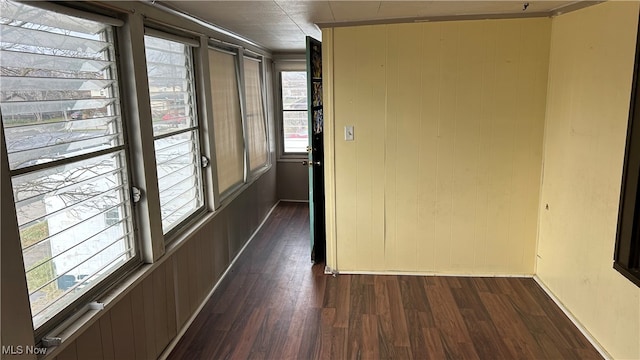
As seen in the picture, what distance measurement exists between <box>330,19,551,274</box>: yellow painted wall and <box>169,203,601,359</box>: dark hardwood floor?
0.94ft

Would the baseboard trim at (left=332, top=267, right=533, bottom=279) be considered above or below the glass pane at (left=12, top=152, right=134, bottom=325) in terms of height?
below

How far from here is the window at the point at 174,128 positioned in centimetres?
276

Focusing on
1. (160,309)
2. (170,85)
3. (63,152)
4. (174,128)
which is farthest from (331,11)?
(160,309)

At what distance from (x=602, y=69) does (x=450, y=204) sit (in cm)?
146

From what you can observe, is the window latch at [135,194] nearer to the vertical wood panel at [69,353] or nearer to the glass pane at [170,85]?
the glass pane at [170,85]

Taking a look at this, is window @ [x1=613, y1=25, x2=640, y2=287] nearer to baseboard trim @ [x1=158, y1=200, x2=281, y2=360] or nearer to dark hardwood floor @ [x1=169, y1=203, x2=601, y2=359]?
dark hardwood floor @ [x1=169, y1=203, x2=601, y2=359]

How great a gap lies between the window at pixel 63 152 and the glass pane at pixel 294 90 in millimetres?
3978

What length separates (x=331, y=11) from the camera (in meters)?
2.93

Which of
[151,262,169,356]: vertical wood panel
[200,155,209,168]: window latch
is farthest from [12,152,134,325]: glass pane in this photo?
[200,155,209,168]: window latch

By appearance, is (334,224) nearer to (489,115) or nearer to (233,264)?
(233,264)

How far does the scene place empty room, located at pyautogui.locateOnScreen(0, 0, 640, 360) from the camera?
1865 millimetres

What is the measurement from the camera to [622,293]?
2389 mm

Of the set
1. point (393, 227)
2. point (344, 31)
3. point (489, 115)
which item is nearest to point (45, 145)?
point (344, 31)

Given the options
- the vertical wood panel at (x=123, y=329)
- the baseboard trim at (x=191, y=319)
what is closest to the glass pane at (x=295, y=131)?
the baseboard trim at (x=191, y=319)
